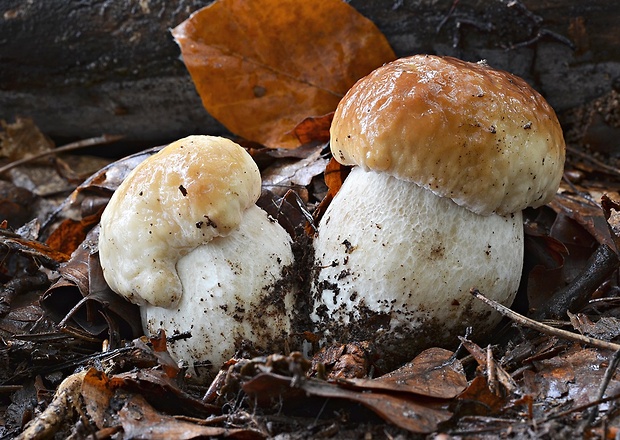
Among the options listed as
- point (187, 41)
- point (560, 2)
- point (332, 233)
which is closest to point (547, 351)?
point (332, 233)

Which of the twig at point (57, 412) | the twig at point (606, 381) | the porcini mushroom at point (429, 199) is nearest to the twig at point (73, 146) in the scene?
the porcini mushroom at point (429, 199)

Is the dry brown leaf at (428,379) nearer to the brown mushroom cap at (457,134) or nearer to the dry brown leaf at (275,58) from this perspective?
the brown mushroom cap at (457,134)

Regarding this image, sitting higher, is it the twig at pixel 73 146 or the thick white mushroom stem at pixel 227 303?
the thick white mushroom stem at pixel 227 303

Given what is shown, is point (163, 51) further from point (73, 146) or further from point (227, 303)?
point (227, 303)

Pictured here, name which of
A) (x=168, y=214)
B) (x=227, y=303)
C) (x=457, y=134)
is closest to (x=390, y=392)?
(x=227, y=303)

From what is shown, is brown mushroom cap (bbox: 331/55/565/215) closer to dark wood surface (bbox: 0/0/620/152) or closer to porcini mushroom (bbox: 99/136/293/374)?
porcini mushroom (bbox: 99/136/293/374)

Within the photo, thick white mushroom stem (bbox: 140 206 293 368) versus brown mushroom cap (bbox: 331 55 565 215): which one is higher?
brown mushroom cap (bbox: 331 55 565 215)

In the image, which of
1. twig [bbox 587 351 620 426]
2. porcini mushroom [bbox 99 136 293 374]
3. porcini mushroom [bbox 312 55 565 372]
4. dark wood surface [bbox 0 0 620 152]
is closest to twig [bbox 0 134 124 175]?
dark wood surface [bbox 0 0 620 152]

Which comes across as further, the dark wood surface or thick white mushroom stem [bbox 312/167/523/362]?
the dark wood surface
